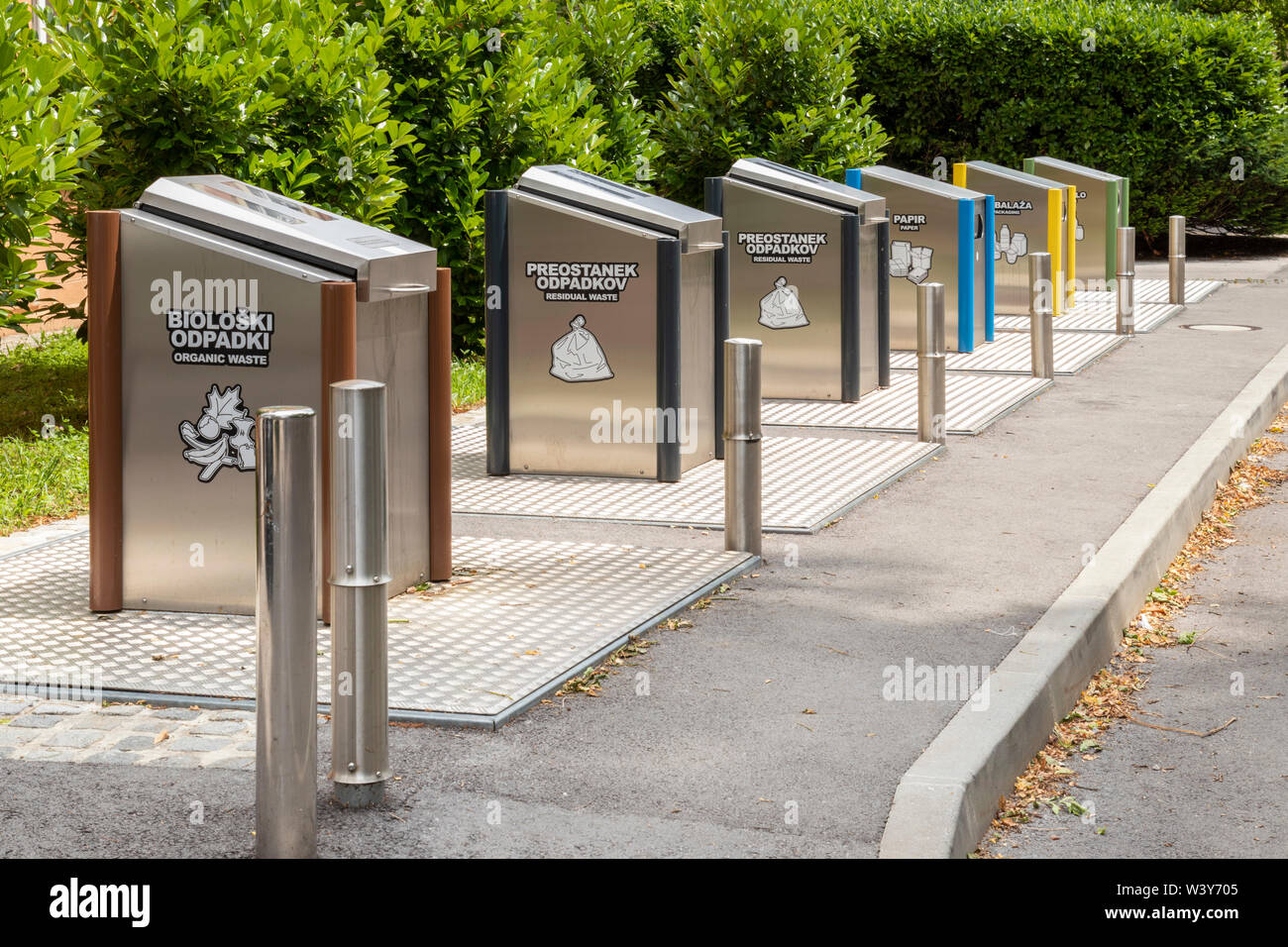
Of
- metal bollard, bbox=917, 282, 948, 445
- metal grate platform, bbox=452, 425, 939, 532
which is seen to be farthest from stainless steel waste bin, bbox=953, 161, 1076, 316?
metal grate platform, bbox=452, 425, 939, 532

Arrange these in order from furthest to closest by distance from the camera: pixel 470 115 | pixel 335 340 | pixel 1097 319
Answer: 1. pixel 1097 319
2. pixel 470 115
3. pixel 335 340

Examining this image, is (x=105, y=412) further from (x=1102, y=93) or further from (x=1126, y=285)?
(x=1102, y=93)

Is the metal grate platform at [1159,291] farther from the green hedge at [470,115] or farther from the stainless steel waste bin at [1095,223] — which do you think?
the green hedge at [470,115]

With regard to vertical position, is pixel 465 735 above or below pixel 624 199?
below

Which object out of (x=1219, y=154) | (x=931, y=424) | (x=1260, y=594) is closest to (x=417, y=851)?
(x=1260, y=594)

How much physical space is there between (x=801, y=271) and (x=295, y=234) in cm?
585

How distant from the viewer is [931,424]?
9.78 metres

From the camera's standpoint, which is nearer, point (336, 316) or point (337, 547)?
point (337, 547)

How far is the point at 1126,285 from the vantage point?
15062mm

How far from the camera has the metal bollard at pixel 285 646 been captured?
12.7 feet

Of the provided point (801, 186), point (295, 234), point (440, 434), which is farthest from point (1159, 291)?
point (295, 234)

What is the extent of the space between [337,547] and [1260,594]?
427 centimetres

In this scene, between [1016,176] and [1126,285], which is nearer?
[1126,285]
